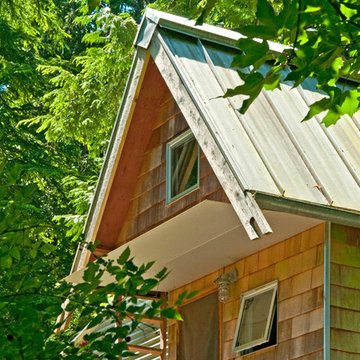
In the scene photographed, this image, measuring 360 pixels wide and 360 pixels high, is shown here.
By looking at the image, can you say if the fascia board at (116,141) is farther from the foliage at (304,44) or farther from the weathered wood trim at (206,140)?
the foliage at (304,44)

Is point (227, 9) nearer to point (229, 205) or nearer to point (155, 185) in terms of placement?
point (155, 185)

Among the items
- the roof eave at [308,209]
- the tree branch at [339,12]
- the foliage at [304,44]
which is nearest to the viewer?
the foliage at [304,44]

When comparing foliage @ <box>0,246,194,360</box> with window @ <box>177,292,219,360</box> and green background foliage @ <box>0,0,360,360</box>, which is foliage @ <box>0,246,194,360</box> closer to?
green background foliage @ <box>0,0,360,360</box>

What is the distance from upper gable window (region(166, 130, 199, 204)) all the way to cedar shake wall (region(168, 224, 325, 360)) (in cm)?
130

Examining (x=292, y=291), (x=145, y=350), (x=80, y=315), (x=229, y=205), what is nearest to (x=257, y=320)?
(x=292, y=291)

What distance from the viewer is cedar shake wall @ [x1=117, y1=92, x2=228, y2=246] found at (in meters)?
12.9

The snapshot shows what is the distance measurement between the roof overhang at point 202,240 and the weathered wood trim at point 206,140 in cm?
52

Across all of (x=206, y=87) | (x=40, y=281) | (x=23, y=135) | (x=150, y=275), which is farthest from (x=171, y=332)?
(x=23, y=135)

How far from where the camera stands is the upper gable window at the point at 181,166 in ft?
40.5

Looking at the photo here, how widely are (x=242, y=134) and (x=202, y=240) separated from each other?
183 cm

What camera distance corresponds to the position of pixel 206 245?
40.1 ft

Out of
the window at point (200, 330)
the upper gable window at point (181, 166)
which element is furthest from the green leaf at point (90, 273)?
the window at point (200, 330)

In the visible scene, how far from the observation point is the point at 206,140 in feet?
35.9

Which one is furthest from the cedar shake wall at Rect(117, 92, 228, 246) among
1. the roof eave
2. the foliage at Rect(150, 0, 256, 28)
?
the foliage at Rect(150, 0, 256, 28)
